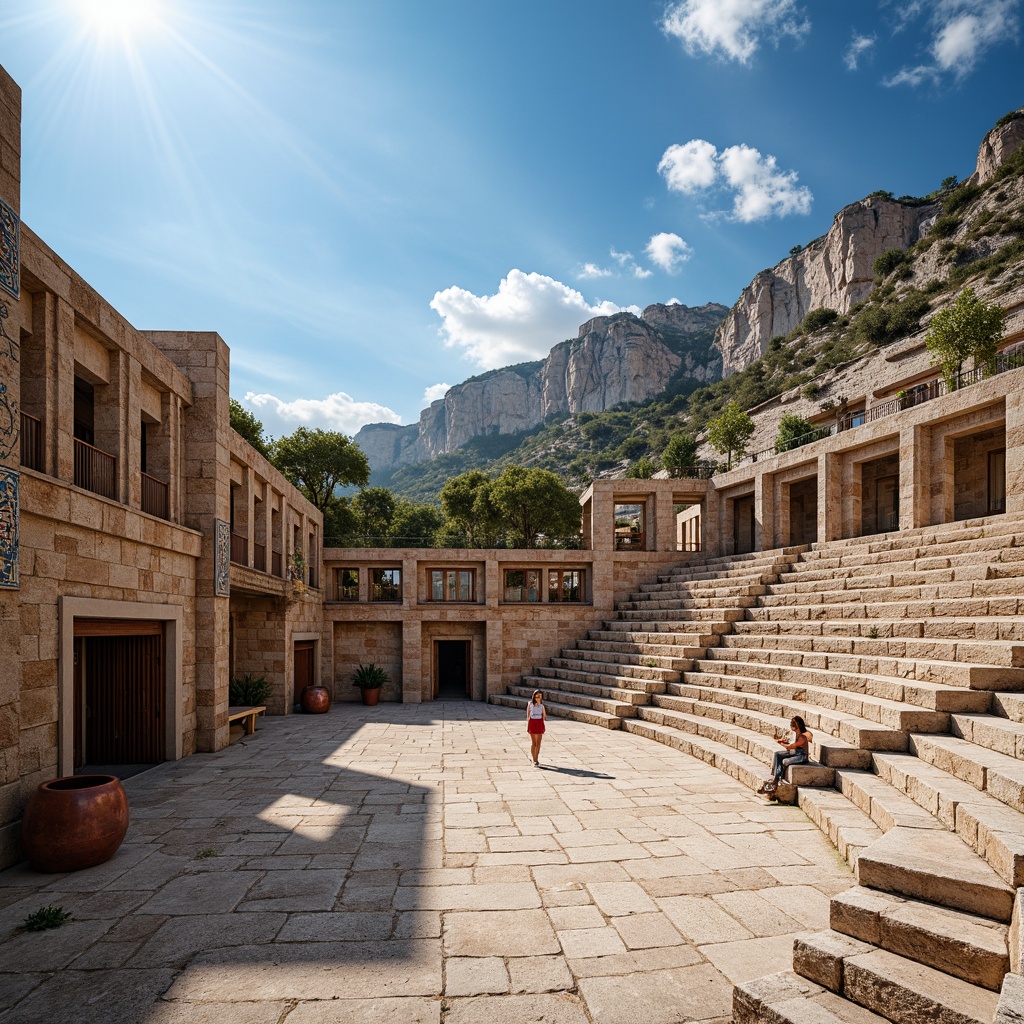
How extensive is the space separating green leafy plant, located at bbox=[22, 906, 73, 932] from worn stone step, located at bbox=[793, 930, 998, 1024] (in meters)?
5.13

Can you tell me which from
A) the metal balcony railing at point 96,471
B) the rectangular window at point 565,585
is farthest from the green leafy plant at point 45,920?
the rectangular window at point 565,585

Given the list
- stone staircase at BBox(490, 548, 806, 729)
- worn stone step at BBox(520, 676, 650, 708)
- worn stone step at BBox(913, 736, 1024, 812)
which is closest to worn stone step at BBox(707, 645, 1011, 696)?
worn stone step at BBox(913, 736, 1024, 812)

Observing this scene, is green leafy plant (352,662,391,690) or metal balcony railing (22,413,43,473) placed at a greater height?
metal balcony railing (22,413,43,473)

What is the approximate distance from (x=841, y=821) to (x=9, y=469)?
867 cm

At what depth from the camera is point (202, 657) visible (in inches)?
432

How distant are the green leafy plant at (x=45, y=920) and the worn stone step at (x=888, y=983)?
513 cm

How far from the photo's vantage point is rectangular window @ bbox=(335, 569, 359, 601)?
69.1 ft

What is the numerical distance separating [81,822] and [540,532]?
32527mm

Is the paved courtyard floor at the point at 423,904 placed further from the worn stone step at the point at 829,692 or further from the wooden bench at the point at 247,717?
the wooden bench at the point at 247,717

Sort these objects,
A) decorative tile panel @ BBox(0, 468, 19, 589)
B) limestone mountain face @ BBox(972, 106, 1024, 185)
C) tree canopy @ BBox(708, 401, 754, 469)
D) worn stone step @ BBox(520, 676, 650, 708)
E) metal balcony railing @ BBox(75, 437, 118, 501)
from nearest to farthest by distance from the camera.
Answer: decorative tile panel @ BBox(0, 468, 19, 589)
metal balcony railing @ BBox(75, 437, 118, 501)
worn stone step @ BBox(520, 676, 650, 708)
tree canopy @ BBox(708, 401, 754, 469)
limestone mountain face @ BBox(972, 106, 1024, 185)

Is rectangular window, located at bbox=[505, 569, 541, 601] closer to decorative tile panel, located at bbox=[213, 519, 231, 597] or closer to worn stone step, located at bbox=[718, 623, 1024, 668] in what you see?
worn stone step, located at bbox=[718, 623, 1024, 668]

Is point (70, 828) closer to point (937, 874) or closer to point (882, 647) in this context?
point (937, 874)

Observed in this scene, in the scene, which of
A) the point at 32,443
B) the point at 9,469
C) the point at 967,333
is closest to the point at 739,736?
the point at 9,469

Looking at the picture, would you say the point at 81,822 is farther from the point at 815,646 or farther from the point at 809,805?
the point at 815,646
